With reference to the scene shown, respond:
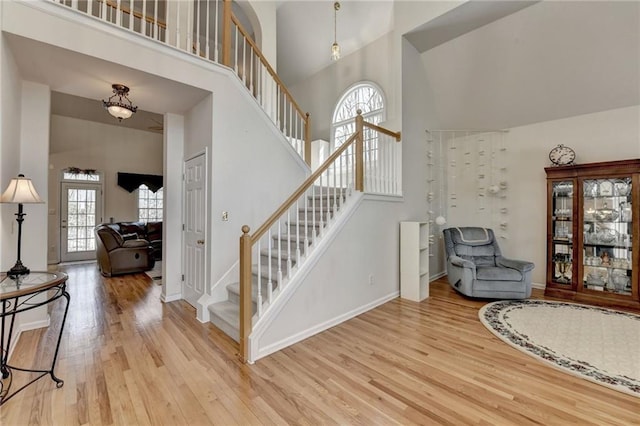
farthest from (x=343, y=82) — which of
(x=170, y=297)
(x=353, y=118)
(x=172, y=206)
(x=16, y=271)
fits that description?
(x=16, y=271)

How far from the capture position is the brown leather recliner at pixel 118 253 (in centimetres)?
548

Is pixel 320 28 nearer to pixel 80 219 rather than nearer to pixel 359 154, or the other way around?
pixel 359 154

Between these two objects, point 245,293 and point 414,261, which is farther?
point 414,261

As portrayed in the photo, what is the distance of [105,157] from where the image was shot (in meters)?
7.64

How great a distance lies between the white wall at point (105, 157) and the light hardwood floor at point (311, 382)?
18.3 ft

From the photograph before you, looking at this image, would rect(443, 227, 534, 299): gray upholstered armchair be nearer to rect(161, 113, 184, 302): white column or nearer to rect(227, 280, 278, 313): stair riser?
rect(227, 280, 278, 313): stair riser

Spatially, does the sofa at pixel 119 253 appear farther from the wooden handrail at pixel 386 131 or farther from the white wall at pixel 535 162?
the white wall at pixel 535 162

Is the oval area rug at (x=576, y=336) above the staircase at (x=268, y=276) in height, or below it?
below

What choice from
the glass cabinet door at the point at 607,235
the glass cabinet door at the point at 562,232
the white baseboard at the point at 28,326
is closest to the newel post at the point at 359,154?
the glass cabinet door at the point at 562,232

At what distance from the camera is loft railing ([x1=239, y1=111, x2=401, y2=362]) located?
243cm

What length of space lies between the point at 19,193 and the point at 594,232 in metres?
6.52

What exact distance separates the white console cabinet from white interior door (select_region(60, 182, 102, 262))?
788 cm

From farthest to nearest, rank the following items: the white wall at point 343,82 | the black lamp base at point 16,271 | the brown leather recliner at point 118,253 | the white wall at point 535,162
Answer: the brown leather recliner at point 118,253
the white wall at point 343,82
the white wall at point 535,162
the black lamp base at point 16,271

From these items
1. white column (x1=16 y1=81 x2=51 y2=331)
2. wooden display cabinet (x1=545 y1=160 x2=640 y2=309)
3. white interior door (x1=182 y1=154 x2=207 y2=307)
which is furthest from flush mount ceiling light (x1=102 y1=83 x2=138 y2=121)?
wooden display cabinet (x1=545 y1=160 x2=640 y2=309)
